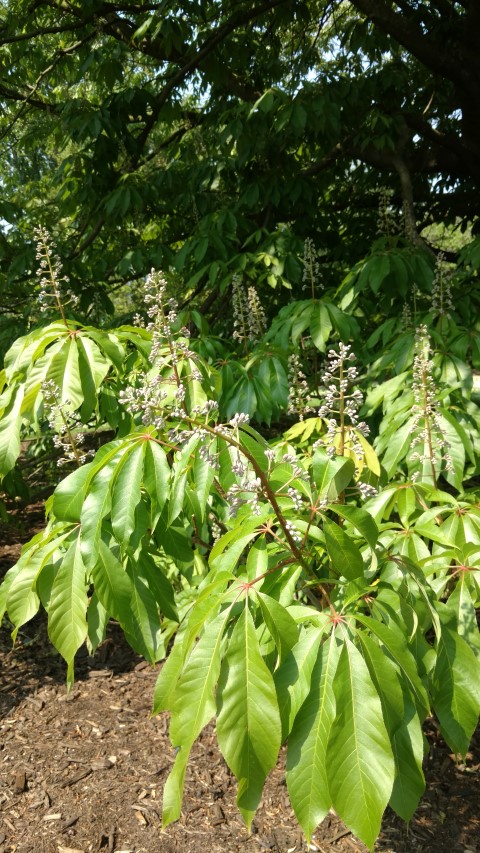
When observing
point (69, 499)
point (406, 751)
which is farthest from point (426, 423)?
point (69, 499)

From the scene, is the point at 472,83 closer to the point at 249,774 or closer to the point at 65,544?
the point at 65,544

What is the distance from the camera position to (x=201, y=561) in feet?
8.74

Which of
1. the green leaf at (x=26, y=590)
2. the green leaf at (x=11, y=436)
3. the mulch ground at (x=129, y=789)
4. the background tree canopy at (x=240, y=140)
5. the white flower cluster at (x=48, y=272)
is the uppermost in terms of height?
the background tree canopy at (x=240, y=140)

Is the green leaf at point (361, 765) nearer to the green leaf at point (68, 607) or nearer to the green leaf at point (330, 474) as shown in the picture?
the green leaf at point (330, 474)

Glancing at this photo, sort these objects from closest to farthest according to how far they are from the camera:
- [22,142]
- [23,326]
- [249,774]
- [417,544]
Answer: [249,774], [417,544], [23,326], [22,142]

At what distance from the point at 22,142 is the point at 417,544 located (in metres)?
5.55

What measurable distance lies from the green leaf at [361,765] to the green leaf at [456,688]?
449 millimetres

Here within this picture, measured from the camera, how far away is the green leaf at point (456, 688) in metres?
1.54

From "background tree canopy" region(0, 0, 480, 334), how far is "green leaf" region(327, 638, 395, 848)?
Result: 301 centimetres

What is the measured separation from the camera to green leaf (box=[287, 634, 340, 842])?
46.5 inches

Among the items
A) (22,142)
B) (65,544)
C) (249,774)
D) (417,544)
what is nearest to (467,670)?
(417,544)

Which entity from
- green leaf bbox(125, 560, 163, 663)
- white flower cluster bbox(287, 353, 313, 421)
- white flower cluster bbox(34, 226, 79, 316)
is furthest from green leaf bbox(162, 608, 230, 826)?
white flower cluster bbox(287, 353, 313, 421)

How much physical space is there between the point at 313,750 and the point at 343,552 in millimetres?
389

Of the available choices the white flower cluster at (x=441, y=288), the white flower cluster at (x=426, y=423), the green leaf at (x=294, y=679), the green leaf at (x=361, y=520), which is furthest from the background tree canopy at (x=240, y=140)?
the green leaf at (x=294, y=679)
